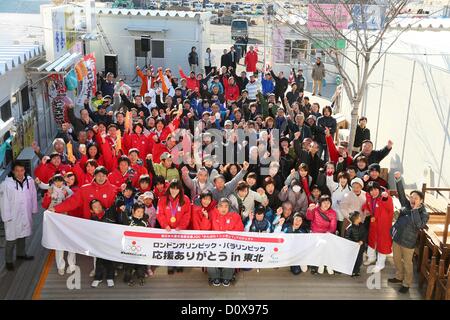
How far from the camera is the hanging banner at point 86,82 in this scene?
1506 cm

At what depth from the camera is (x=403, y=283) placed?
712 centimetres

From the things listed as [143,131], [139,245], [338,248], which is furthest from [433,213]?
[143,131]

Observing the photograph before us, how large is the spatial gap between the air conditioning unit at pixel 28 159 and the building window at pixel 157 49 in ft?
39.7

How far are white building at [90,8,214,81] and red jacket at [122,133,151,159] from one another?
1265 centimetres

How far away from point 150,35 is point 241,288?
1657 centimetres

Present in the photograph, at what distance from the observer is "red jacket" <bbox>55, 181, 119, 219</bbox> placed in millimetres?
7133

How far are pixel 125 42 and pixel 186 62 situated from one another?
2.70 metres

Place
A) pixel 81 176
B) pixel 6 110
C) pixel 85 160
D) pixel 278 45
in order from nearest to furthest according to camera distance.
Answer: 1. pixel 81 176
2. pixel 85 160
3. pixel 6 110
4. pixel 278 45

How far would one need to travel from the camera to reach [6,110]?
9875 millimetres

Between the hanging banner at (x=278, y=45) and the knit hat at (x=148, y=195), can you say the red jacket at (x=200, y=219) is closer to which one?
the knit hat at (x=148, y=195)

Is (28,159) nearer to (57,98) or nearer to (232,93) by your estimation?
(57,98)

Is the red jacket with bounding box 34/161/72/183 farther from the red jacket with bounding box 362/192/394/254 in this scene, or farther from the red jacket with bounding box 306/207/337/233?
the red jacket with bounding box 362/192/394/254

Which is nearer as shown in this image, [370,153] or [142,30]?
[370,153]

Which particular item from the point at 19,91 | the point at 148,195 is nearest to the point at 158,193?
the point at 148,195
